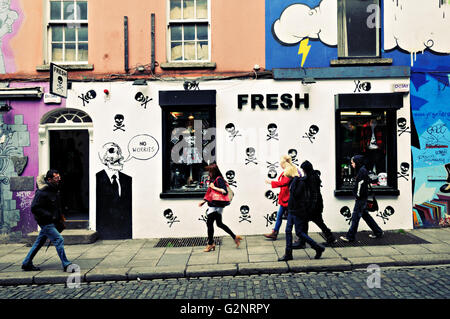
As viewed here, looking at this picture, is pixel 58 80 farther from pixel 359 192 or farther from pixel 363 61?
pixel 363 61

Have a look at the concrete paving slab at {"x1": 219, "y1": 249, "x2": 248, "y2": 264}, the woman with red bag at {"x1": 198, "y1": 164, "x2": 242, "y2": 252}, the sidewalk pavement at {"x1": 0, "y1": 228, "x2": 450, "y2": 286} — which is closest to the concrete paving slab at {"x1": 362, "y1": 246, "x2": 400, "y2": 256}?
the sidewalk pavement at {"x1": 0, "y1": 228, "x2": 450, "y2": 286}

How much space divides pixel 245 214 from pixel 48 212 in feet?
14.5

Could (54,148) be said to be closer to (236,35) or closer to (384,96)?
(236,35)

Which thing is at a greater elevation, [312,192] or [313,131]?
[313,131]

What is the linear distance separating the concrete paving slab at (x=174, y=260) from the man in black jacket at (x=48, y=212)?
5.46 feet

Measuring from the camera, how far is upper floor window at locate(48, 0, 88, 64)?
28.8ft

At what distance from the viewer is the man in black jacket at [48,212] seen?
19.4 feet

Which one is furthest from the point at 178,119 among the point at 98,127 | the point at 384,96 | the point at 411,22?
the point at 411,22

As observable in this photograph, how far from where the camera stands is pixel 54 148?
29.4 feet

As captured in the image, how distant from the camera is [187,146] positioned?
8.77 metres

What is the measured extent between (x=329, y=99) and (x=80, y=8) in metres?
6.92

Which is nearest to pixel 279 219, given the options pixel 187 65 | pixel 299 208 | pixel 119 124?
pixel 299 208

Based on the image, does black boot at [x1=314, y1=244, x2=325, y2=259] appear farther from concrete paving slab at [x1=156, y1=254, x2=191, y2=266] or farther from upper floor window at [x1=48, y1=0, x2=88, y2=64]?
upper floor window at [x1=48, y1=0, x2=88, y2=64]
